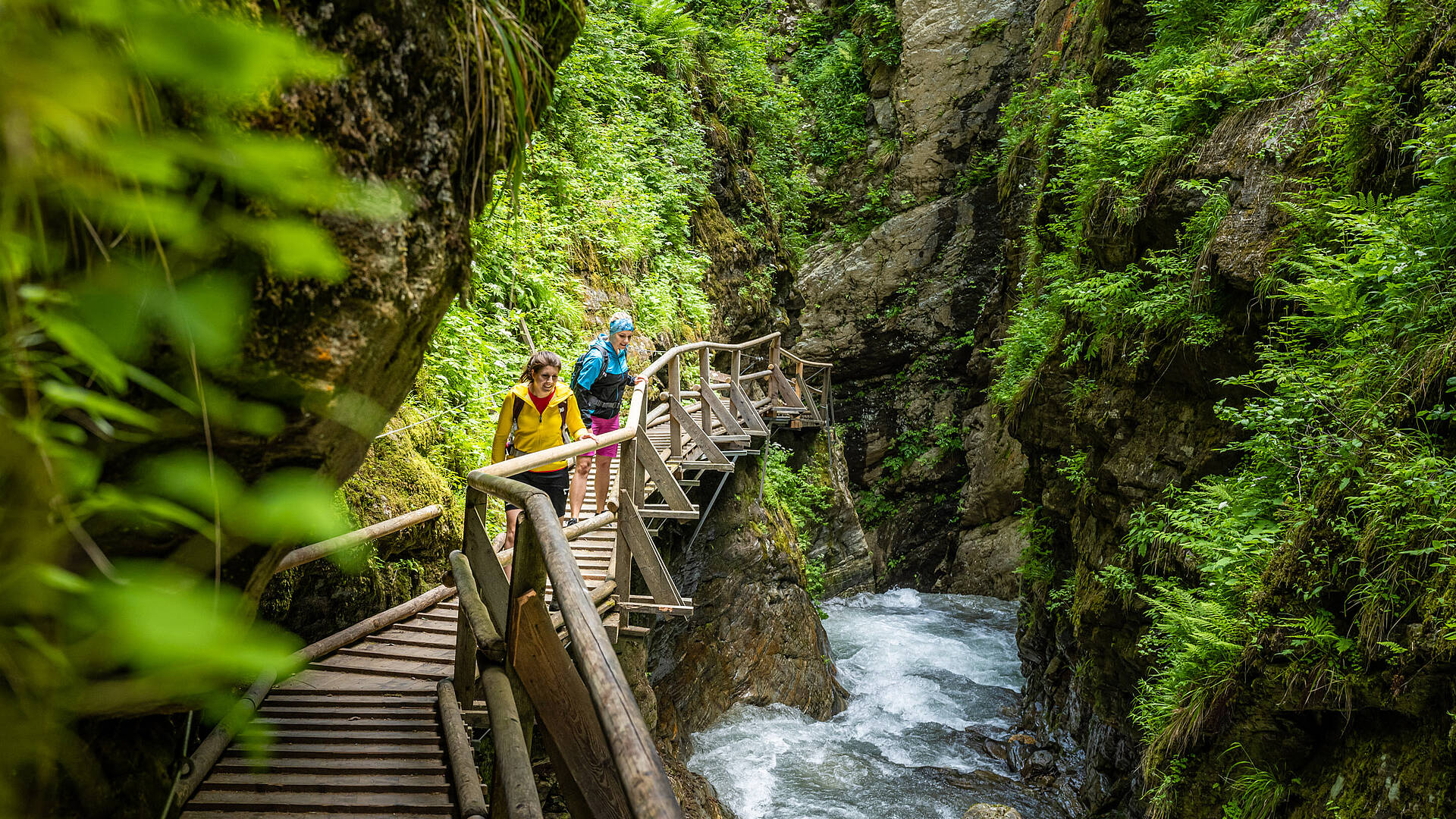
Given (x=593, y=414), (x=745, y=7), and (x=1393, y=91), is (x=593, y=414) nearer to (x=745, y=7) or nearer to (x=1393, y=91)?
(x=1393, y=91)

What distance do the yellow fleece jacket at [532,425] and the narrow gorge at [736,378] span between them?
0.72m

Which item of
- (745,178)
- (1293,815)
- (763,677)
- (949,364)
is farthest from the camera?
(949,364)

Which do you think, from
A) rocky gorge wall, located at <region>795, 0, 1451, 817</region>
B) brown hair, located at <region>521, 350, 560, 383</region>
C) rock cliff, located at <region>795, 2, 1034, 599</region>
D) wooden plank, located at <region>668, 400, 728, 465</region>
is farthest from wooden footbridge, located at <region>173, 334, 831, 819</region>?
rock cliff, located at <region>795, 2, 1034, 599</region>

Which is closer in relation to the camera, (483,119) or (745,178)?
(483,119)

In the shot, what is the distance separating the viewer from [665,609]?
4918mm

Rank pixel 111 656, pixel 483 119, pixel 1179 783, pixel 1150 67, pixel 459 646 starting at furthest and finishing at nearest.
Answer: pixel 1150 67 < pixel 1179 783 < pixel 459 646 < pixel 483 119 < pixel 111 656

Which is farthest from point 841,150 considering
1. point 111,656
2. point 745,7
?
point 111,656

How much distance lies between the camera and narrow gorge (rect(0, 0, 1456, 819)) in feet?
2.51

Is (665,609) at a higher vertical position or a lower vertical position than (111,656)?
lower

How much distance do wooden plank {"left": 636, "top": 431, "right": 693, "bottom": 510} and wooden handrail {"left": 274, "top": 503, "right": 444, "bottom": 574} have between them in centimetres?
143

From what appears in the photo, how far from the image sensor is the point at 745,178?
17016 mm

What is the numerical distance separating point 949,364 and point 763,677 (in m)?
12.0

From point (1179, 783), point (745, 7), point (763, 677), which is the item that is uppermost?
point (745, 7)

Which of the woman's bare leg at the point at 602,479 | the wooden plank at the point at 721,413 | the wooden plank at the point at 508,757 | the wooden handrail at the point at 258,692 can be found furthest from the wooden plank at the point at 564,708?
the wooden plank at the point at 721,413
